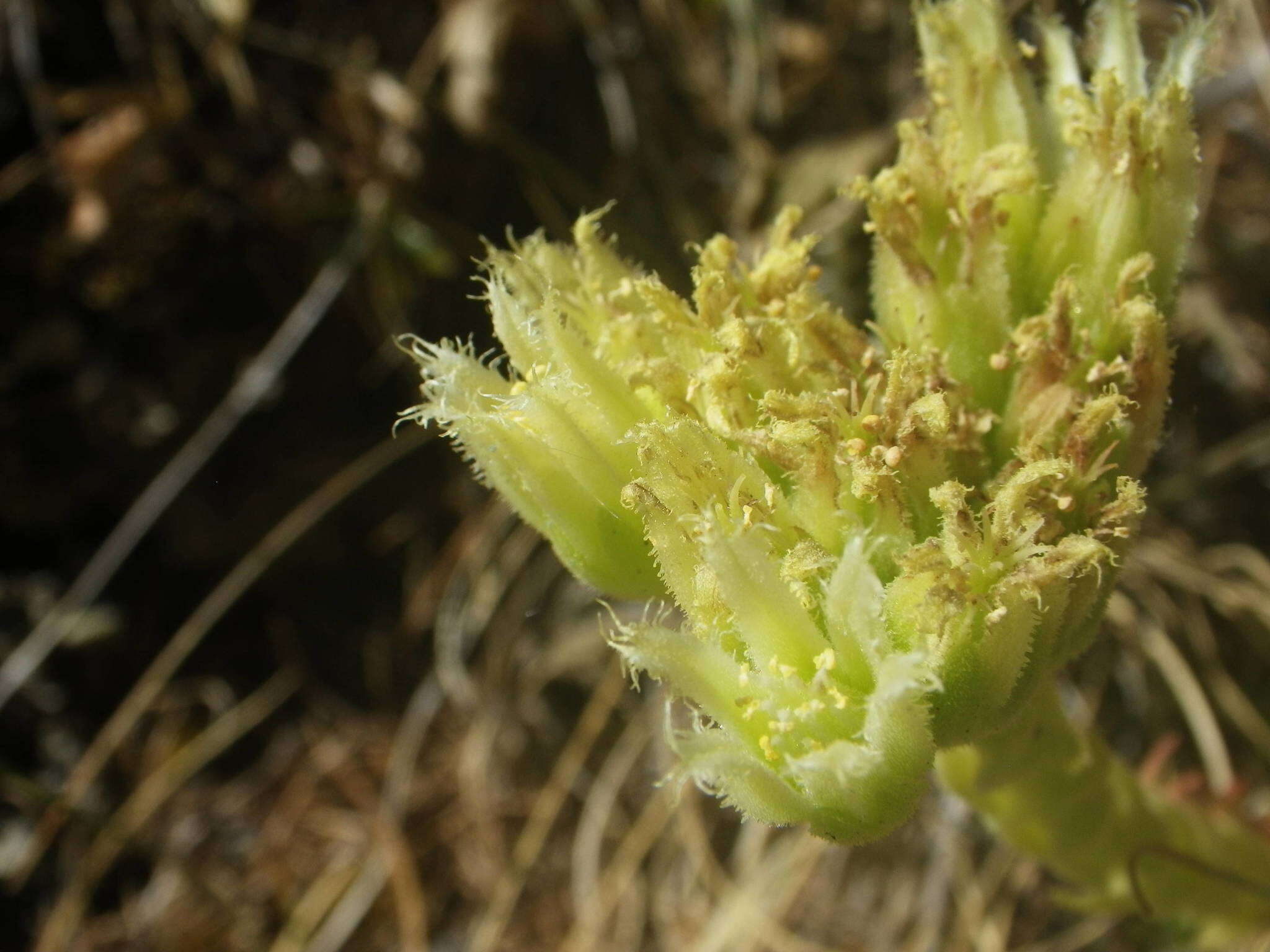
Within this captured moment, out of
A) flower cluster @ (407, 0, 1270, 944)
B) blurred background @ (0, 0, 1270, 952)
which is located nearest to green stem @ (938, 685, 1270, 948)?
flower cluster @ (407, 0, 1270, 944)

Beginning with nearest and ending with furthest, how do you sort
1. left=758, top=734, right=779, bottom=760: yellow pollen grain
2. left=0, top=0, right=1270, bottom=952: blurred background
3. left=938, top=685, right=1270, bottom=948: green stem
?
left=758, top=734, right=779, bottom=760: yellow pollen grain, left=938, top=685, right=1270, bottom=948: green stem, left=0, top=0, right=1270, bottom=952: blurred background

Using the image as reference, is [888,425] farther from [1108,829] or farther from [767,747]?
[1108,829]

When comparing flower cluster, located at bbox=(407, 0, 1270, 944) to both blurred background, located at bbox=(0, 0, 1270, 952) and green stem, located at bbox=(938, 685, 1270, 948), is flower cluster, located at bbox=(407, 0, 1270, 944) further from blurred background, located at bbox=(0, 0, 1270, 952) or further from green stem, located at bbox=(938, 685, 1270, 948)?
blurred background, located at bbox=(0, 0, 1270, 952)

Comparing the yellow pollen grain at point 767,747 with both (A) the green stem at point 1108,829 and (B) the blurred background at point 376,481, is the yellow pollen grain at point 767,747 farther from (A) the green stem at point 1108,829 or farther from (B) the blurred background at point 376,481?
(B) the blurred background at point 376,481

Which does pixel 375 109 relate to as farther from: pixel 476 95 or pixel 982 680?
A: pixel 982 680

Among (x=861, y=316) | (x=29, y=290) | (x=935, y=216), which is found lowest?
(x=861, y=316)

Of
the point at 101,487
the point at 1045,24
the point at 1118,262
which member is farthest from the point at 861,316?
the point at 101,487
